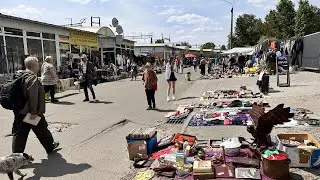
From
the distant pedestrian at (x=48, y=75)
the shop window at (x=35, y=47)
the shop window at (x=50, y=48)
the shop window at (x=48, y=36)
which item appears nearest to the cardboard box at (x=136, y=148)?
the distant pedestrian at (x=48, y=75)

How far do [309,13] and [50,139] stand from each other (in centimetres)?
5107

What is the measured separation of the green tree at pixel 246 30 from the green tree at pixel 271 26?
5.50 m

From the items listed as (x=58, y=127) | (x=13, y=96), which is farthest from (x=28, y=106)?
(x=58, y=127)

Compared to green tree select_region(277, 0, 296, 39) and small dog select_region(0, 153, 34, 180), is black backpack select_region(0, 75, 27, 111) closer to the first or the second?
small dog select_region(0, 153, 34, 180)

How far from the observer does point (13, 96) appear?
20.4 feet

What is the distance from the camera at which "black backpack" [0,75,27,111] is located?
622 centimetres

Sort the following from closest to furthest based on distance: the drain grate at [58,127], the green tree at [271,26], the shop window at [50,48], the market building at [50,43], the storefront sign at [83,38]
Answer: the drain grate at [58,127], the market building at [50,43], the shop window at [50,48], the storefront sign at [83,38], the green tree at [271,26]

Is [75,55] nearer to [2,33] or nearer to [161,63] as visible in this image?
[2,33]

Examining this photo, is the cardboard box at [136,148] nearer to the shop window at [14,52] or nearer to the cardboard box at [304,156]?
the cardboard box at [304,156]

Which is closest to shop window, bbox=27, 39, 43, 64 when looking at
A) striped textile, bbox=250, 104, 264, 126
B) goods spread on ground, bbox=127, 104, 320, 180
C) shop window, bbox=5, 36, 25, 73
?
shop window, bbox=5, 36, 25, 73

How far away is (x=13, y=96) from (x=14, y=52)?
15445 millimetres

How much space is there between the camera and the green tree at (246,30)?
71050mm

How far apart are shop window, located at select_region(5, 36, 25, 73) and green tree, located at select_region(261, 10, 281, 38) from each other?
42.8m

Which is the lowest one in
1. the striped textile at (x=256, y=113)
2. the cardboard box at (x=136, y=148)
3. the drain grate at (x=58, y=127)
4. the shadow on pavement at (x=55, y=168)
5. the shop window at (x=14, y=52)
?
the shadow on pavement at (x=55, y=168)
